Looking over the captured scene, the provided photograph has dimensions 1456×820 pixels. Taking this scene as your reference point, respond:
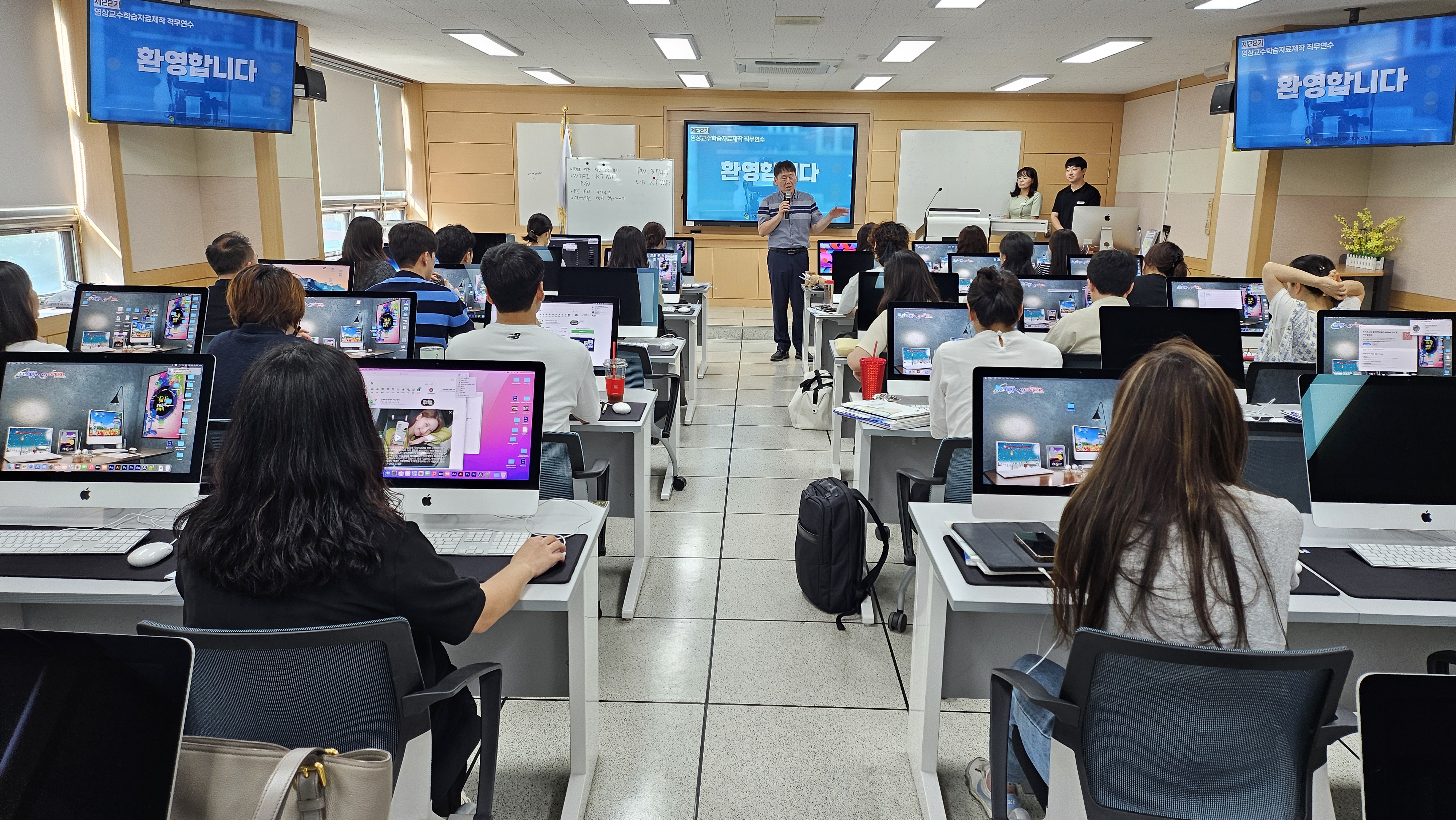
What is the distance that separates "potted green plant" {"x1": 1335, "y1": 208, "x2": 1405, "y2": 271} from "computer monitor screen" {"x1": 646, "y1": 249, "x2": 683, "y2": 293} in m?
5.13

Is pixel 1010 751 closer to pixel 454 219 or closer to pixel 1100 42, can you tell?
pixel 1100 42

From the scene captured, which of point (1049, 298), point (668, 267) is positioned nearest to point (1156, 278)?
point (1049, 298)

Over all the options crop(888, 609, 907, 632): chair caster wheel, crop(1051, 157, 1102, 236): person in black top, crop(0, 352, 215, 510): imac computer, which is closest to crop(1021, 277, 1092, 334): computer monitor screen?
crop(888, 609, 907, 632): chair caster wheel

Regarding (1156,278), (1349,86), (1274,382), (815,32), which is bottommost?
(1274,382)

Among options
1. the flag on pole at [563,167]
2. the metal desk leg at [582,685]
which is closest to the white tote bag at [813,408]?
the metal desk leg at [582,685]

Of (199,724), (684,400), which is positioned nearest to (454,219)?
(684,400)

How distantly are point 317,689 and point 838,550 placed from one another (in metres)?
2.20

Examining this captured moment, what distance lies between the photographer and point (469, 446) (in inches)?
88.4

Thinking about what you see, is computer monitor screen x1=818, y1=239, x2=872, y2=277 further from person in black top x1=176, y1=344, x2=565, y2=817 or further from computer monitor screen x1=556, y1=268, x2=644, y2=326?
person in black top x1=176, y1=344, x2=565, y2=817

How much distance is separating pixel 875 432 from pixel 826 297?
4820mm

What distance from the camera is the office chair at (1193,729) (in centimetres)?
138

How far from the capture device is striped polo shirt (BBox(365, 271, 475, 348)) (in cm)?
430

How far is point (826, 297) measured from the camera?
823cm

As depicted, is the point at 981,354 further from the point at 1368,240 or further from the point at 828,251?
the point at 1368,240
